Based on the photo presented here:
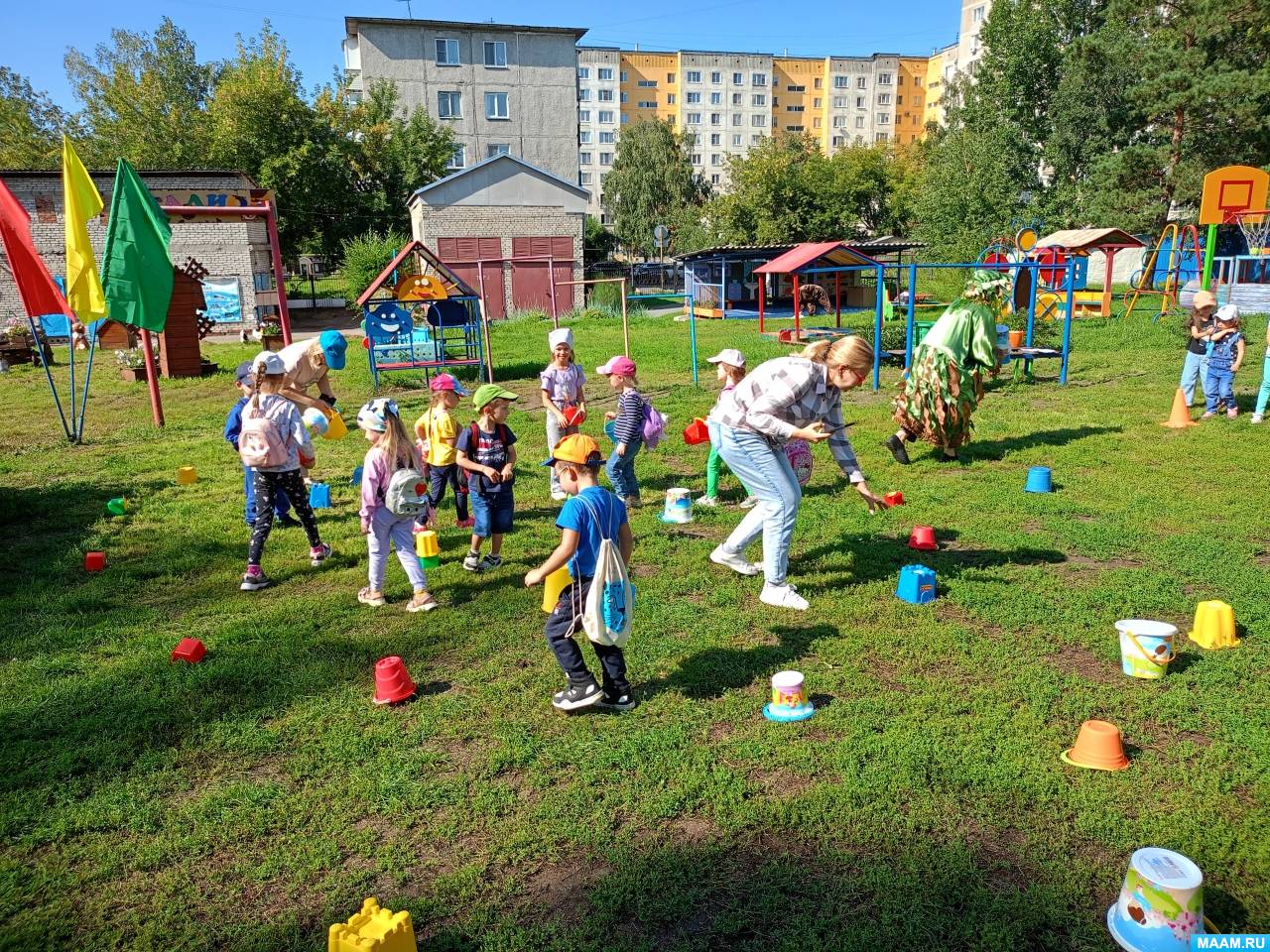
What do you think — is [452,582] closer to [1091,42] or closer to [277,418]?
[277,418]

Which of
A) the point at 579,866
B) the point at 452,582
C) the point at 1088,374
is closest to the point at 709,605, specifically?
the point at 452,582

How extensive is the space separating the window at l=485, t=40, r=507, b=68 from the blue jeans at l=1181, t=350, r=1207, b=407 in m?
46.6

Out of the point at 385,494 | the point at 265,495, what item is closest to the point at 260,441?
the point at 265,495

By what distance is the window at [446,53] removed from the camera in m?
49.6

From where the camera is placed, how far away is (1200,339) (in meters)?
11.3

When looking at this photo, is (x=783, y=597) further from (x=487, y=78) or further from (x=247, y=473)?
(x=487, y=78)

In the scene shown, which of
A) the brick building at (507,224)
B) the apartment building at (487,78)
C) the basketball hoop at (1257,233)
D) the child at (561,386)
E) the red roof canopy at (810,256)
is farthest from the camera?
the apartment building at (487,78)

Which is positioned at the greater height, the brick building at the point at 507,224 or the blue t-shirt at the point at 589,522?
the brick building at the point at 507,224

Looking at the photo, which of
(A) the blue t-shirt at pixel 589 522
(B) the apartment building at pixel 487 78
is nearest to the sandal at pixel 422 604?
(A) the blue t-shirt at pixel 589 522

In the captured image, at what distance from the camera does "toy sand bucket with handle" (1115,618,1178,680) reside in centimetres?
486

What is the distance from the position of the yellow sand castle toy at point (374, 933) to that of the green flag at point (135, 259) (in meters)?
10.8

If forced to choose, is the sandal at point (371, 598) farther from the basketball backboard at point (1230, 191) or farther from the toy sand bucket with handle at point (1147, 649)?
the basketball backboard at point (1230, 191)

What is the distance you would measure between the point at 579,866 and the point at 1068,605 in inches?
159

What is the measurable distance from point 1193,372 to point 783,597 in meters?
8.69
